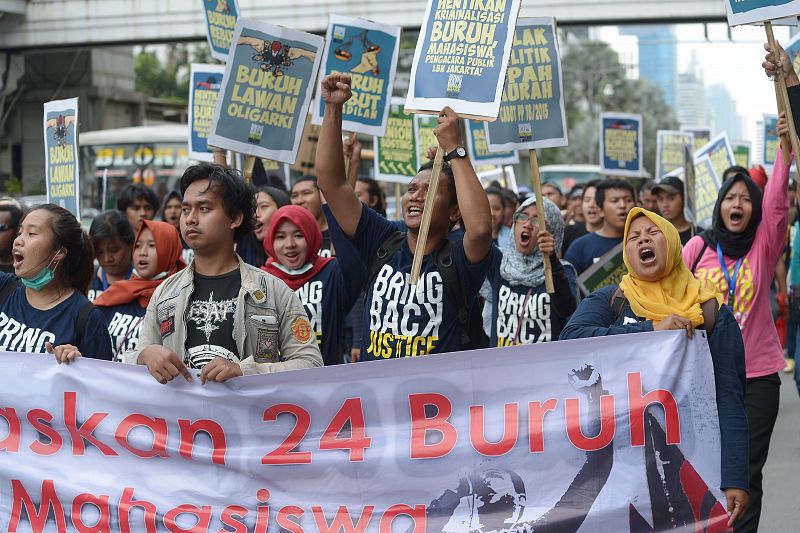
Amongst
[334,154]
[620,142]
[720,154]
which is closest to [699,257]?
[334,154]

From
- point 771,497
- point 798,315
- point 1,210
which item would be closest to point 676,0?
point 798,315

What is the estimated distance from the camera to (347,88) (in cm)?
471

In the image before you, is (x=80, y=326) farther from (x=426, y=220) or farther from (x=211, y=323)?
(x=426, y=220)

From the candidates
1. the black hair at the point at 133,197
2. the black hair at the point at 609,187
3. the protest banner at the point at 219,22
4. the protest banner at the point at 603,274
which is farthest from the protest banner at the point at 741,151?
the protest banner at the point at 603,274

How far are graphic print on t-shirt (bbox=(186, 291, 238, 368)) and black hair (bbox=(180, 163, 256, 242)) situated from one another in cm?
34

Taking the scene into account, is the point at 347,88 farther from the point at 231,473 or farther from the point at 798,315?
the point at 798,315

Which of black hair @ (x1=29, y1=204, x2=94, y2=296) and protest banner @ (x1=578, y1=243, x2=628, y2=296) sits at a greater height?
black hair @ (x1=29, y1=204, x2=94, y2=296)

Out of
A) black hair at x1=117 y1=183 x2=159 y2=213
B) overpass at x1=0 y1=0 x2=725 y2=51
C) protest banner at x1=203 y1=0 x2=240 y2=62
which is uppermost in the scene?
overpass at x1=0 y1=0 x2=725 y2=51

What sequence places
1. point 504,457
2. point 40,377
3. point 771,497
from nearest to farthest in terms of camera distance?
point 504,457
point 40,377
point 771,497

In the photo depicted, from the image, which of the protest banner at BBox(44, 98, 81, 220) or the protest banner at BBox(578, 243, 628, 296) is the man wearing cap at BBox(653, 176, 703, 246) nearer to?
the protest banner at BBox(578, 243, 628, 296)

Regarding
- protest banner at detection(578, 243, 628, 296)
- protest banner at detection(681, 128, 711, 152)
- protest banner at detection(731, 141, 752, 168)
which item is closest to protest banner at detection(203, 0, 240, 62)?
protest banner at detection(578, 243, 628, 296)

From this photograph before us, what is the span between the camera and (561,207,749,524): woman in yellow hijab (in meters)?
3.89

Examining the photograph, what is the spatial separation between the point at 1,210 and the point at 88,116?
26.4 m

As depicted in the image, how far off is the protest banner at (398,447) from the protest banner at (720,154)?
8.04 meters
